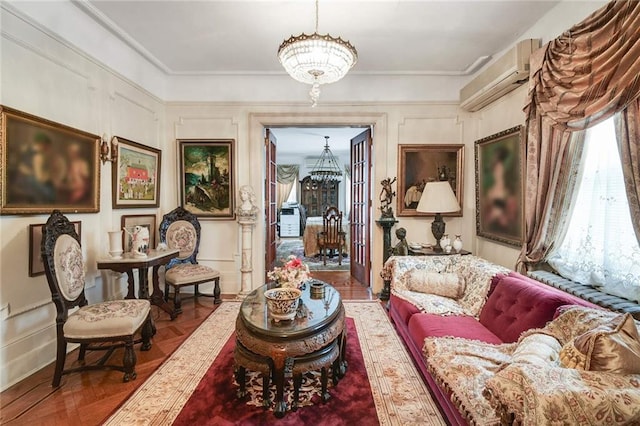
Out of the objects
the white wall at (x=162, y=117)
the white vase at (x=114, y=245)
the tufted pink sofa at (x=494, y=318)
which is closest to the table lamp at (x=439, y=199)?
the white wall at (x=162, y=117)

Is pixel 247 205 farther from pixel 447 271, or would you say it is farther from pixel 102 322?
pixel 447 271

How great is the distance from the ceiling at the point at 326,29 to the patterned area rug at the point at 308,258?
11.6 feet

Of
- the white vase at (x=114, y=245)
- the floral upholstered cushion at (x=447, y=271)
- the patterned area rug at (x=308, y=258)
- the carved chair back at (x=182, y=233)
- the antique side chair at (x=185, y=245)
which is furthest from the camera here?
the patterned area rug at (x=308, y=258)

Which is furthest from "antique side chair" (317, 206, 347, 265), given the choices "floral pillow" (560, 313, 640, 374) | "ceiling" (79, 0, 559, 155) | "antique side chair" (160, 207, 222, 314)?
"floral pillow" (560, 313, 640, 374)

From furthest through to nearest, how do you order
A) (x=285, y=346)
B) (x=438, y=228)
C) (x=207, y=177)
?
(x=207, y=177) < (x=438, y=228) < (x=285, y=346)

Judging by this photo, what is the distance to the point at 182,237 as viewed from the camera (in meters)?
3.88

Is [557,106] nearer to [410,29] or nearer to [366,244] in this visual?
[410,29]

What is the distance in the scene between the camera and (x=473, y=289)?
2.60 meters

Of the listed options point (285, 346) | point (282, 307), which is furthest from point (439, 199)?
point (285, 346)

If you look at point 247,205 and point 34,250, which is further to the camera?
point 247,205

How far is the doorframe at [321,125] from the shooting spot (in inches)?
162

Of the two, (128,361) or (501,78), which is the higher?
(501,78)

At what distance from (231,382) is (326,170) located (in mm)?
8232

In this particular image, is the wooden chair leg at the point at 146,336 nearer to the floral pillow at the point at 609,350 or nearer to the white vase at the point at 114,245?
the white vase at the point at 114,245
